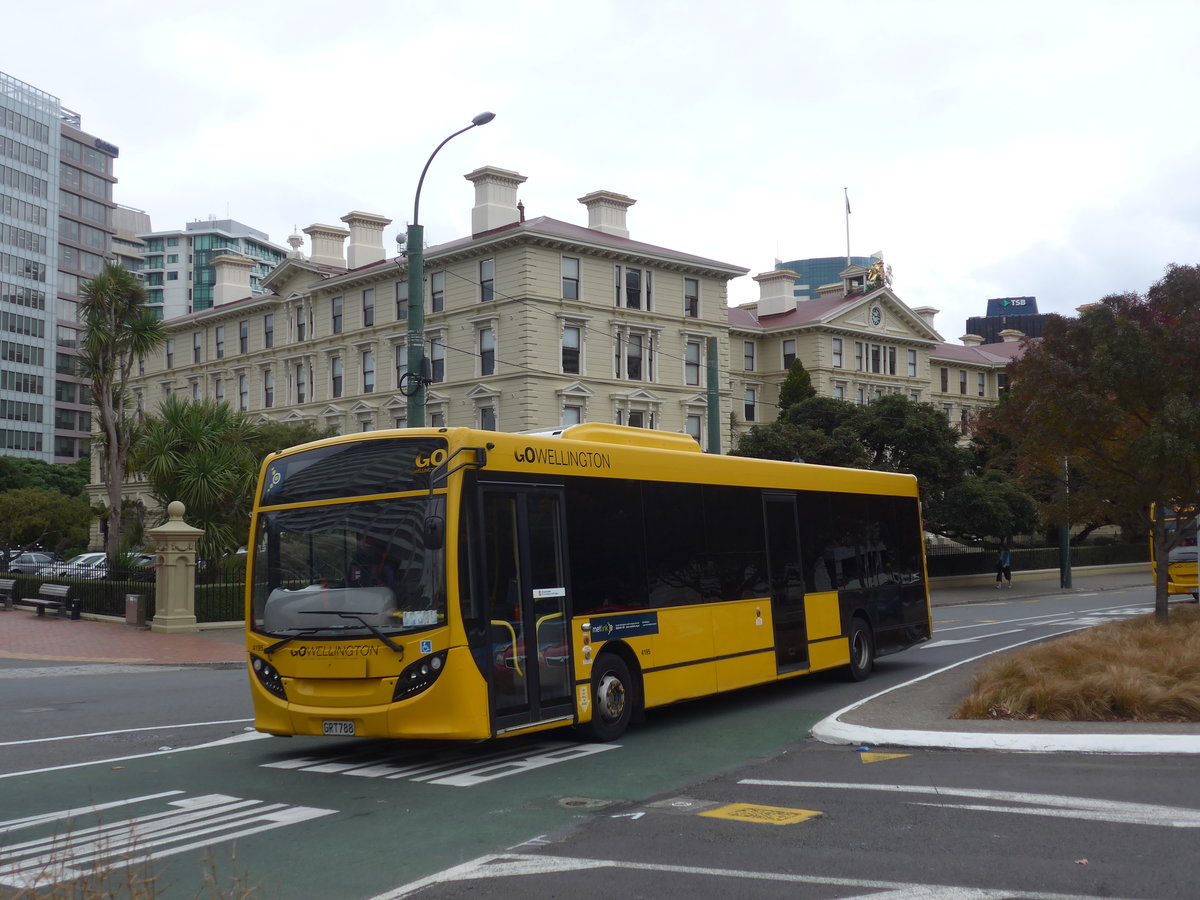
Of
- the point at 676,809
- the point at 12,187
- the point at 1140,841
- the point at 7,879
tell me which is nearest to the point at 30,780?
the point at 7,879

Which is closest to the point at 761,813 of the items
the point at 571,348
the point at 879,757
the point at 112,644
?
the point at 879,757

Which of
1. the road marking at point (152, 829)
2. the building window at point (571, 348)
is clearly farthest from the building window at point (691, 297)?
the road marking at point (152, 829)

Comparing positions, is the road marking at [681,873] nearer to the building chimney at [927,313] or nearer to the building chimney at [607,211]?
the building chimney at [607,211]

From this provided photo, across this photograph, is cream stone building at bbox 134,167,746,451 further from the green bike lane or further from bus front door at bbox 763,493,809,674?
the green bike lane

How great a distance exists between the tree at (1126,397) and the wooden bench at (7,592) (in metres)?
28.5

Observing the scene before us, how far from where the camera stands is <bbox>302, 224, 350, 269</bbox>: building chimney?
65125 mm

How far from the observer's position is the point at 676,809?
817 cm

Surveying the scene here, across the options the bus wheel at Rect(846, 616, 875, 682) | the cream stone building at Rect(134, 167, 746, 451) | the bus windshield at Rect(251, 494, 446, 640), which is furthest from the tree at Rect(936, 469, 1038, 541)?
the bus windshield at Rect(251, 494, 446, 640)

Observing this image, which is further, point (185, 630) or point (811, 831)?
point (185, 630)

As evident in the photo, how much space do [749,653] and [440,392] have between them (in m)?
42.4

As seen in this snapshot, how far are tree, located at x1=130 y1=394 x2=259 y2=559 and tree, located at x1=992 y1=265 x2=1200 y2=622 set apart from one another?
65.3ft

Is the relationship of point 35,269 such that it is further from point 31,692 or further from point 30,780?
point 30,780

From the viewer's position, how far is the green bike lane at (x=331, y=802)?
6723 millimetres

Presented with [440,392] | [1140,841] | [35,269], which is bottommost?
[1140,841]
